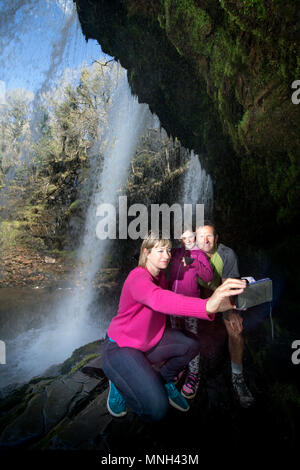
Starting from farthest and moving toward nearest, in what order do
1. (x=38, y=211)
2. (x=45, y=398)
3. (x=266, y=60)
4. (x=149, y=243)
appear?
(x=38, y=211) < (x=266, y=60) < (x=45, y=398) < (x=149, y=243)

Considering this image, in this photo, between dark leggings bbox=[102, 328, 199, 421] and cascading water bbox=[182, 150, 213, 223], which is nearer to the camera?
dark leggings bbox=[102, 328, 199, 421]

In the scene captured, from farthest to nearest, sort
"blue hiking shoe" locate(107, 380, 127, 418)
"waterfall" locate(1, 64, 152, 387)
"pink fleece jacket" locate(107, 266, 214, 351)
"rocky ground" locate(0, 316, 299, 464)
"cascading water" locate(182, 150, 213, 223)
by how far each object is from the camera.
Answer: "cascading water" locate(182, 150, 213, 223), "waterfall" locate(1, 64, 152, 387), "blue hiking shoe" locate(107, 380, 127, 418), "rocky ground" locate(0, 316, 299, 464), "pink fleece jacket" locate(107, 266, 214, 351)

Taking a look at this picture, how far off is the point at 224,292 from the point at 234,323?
1561 mm

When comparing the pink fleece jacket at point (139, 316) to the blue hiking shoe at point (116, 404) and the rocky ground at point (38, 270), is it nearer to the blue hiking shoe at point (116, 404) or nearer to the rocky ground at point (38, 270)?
the blue hiking shoe at point (116, 404)

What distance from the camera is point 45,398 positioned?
3225mm

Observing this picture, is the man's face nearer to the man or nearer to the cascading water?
the man

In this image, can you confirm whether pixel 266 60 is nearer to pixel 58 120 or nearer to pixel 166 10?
pixel 166 10

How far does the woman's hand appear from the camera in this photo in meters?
1.60

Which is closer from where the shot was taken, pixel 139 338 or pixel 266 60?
pixel 139 338

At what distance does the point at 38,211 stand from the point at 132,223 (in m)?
8.20

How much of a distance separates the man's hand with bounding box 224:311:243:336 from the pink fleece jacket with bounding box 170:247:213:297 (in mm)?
488

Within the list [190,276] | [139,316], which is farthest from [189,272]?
[139,316]

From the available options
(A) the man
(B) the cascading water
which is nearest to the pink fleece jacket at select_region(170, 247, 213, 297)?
(A) the man
